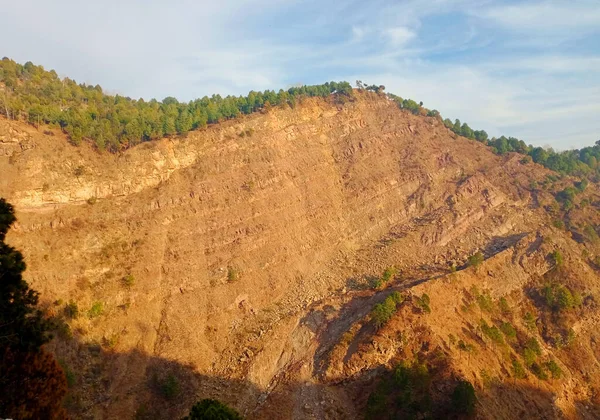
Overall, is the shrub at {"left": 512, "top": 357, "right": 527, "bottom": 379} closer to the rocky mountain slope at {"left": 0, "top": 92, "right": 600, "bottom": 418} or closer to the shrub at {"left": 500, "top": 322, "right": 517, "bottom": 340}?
the rocky mountain slope at {"left": 0, "top": 92, "right": 600, "bottom": 418}

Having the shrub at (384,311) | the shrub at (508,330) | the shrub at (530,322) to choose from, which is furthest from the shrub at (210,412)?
the shrub at (530,322)

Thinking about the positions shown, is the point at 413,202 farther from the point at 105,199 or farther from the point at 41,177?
the point at 41,177

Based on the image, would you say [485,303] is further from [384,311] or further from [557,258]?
[384,311]

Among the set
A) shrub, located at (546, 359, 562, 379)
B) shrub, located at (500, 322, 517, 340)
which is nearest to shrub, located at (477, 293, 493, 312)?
shrub, located at (500, 322, 517, 340)

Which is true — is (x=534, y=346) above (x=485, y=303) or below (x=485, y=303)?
below

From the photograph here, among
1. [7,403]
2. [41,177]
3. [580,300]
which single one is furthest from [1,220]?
[580,300]

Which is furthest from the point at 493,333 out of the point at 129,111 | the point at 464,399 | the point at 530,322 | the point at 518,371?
the point at 129,111
